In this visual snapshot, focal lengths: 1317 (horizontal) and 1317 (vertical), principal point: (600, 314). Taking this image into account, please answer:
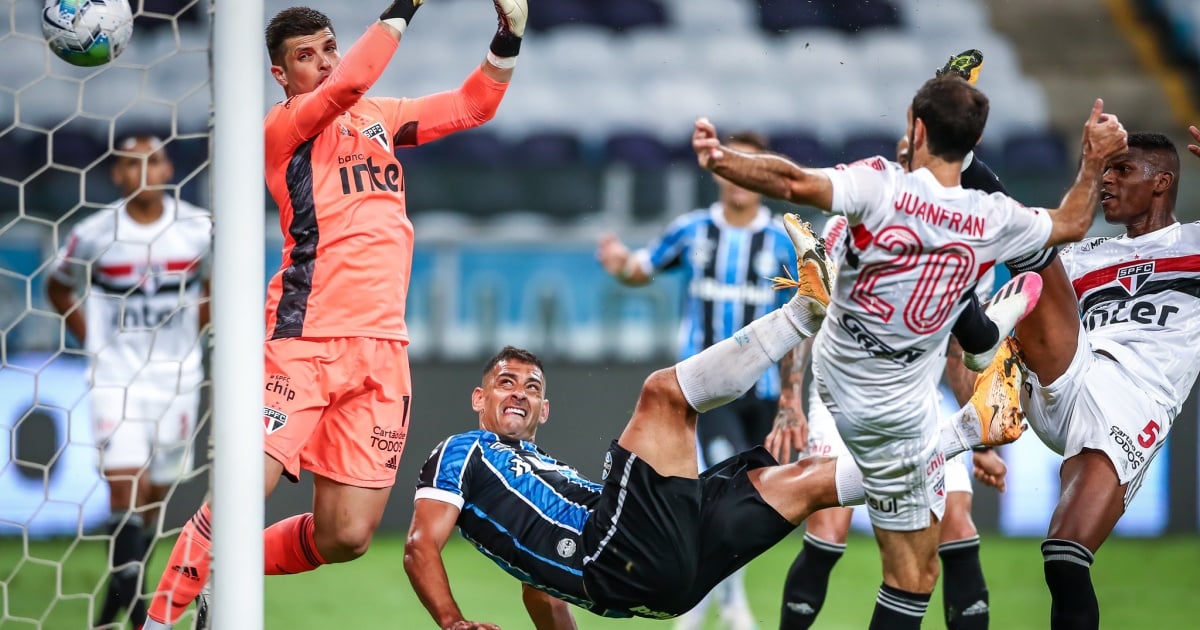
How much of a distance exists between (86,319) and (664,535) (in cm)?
371

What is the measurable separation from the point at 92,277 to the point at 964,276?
4.32 metres

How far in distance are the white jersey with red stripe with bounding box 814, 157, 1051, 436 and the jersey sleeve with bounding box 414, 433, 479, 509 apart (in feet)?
3.79

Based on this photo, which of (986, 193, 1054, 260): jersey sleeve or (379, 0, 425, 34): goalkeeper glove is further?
(379, 0, 425, 34): goalkeeper glove

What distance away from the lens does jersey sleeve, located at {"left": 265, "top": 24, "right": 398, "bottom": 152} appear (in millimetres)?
3914

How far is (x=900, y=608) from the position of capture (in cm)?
387

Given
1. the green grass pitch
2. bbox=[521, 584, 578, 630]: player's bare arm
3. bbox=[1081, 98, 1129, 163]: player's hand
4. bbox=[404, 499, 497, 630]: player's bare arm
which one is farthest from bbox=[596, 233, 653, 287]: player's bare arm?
bbox=[1081, 98, 1129, 163]: player's hand

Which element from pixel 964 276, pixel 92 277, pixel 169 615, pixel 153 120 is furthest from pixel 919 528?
pixel 153 120

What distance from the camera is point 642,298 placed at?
8.16m

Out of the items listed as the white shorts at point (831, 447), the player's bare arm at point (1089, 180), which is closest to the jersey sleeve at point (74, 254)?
the white shorts at point (831, 447)

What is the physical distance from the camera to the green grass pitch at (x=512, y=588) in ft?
19.2

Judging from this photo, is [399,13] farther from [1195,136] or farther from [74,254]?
[74,254]

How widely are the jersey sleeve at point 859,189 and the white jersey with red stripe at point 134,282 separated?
3.48 metres

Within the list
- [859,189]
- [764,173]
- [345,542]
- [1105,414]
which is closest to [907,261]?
[859,189]

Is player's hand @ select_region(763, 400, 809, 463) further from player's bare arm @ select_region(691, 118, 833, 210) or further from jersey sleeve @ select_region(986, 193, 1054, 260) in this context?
player's bare arm @ select_region(691, 118, 833, 210)
